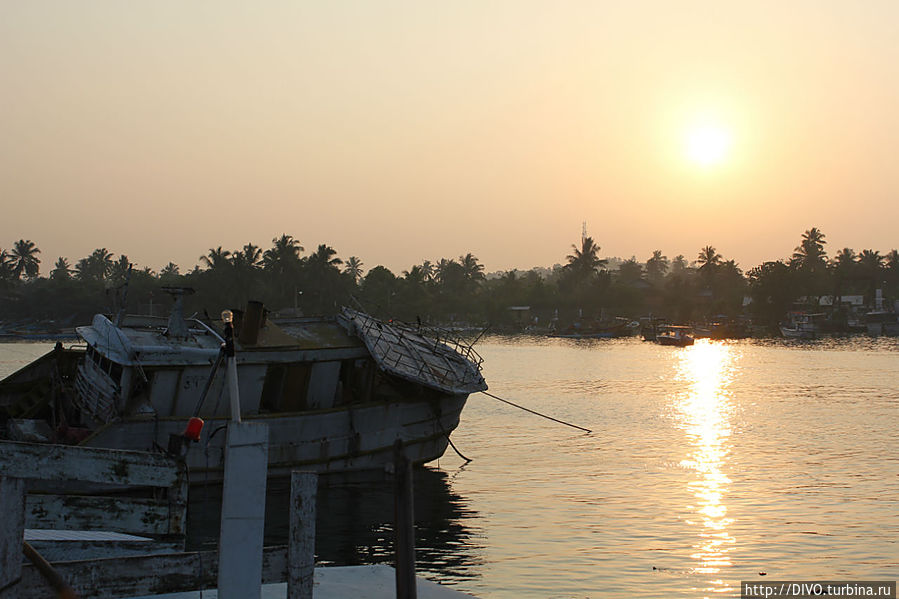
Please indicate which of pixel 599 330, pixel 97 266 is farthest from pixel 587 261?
pixel 97 266

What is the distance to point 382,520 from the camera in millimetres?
19094

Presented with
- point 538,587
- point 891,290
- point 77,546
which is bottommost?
point 538,587

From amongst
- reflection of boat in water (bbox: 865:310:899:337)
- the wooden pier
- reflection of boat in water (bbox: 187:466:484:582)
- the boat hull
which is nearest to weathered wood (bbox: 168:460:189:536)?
the wooden pier

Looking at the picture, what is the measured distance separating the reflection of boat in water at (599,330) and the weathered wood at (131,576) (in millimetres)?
136326

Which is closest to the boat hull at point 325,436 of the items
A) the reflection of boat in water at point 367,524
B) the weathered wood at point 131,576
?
the reflection of boat in water at point 367,524

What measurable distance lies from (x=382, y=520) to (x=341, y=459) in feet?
7.80

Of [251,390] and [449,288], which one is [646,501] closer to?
[251,390]

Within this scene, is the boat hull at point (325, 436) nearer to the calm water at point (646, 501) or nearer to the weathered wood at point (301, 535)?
the calm water at point (646, 501)

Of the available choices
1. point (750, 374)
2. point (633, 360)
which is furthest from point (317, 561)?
point (633, 360)

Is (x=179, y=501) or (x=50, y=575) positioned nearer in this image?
(x=50, y=575)

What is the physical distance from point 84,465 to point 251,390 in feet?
44.5

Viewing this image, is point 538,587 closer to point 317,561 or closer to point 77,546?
point 317,561

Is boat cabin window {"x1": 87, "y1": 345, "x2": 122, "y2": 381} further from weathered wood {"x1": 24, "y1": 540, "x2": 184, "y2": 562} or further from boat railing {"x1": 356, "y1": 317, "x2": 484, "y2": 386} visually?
weathered wood {"x1": 24, "y1": 540, "x2": 184, "y2": 562}

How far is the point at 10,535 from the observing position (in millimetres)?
6133
